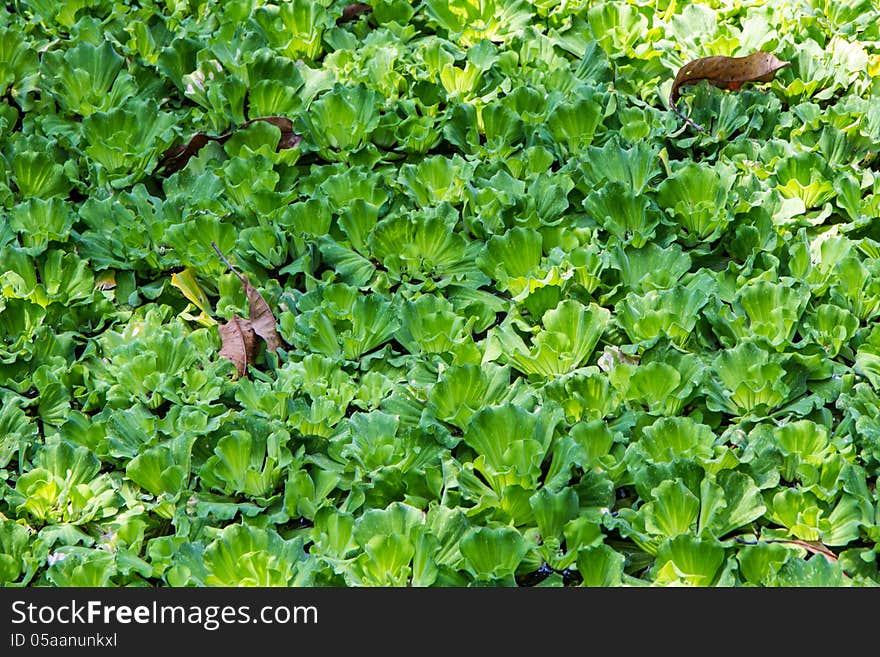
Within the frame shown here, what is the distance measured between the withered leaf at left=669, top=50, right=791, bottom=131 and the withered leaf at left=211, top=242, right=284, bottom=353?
117 cm

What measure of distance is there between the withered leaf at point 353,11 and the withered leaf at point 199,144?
0.52 meters

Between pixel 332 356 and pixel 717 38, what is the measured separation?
1.41 m

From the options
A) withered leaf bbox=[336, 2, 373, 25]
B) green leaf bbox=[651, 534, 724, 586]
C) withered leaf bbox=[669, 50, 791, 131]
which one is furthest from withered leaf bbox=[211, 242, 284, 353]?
withered leaf bbox=[669, 50, 791, 131]

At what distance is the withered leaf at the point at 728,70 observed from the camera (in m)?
2.79

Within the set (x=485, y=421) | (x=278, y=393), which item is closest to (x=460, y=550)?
(x=485, y=421)

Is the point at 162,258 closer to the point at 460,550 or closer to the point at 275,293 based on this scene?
the point at 275,293

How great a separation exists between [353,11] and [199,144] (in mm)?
680

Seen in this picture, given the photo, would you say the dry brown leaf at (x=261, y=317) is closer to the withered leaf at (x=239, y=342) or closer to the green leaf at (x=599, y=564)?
the withered leaf at (x=239, y=342)

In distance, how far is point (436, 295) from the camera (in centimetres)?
240

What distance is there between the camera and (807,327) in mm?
2223

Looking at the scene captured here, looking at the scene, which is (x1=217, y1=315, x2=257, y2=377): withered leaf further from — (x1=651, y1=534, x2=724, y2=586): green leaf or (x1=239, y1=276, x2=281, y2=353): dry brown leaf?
(x1=651, y1=534, x2=724, y2=586): green leaf

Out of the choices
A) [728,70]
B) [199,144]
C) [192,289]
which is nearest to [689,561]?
[192,289]

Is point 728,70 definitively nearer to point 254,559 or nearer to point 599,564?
point 599,564

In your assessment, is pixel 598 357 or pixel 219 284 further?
pixel 219 284
